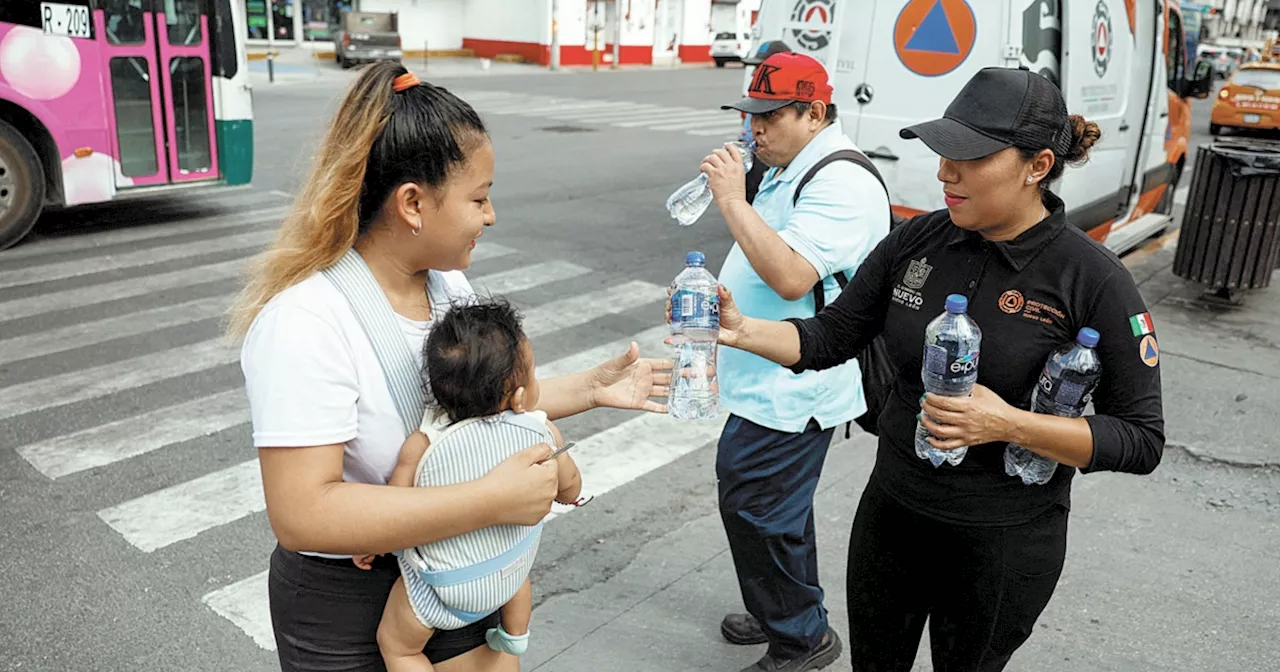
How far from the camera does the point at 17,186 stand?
884cm

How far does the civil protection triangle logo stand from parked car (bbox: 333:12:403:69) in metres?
28.9

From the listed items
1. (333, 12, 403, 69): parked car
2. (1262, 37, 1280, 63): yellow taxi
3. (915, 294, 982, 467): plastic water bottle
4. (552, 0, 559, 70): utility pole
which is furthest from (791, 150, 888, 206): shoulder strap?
(552, 0, 559, 70): utility pole

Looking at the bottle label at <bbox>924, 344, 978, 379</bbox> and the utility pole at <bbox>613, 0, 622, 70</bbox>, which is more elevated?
the utility pole at <bbox>613, 0, 622, 70</bbox>

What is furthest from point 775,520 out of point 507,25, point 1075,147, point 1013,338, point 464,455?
point 507,25

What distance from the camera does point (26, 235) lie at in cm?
912

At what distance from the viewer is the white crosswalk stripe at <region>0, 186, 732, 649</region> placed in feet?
14.7

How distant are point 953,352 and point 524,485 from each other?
1009 mm

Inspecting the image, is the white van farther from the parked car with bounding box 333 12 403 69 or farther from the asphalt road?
the parked car with bounding box 333 12 403 69

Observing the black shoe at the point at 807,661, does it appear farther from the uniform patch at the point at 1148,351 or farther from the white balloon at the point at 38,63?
the white balloon at the point at 38,63

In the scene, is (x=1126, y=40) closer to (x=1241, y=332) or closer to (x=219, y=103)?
(x=1241, y=332)

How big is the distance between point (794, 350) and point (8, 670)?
283 cm

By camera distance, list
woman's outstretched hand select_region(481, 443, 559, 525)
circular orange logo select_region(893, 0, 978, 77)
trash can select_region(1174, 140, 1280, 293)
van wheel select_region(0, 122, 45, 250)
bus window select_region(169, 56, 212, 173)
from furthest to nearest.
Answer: bus window select_region(169, 56, 212, 173)
van wheel select_region(0, 122, 45, 250)
trash can select_region(1174, 140, 1280, 293)
circular orange logo select_region(893, 0, 978, 77)
woman's outstretched hand select_region(481, 443, 559, 525)

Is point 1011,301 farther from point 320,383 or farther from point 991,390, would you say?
point 320,383

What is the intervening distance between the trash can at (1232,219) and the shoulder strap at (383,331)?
808cm
